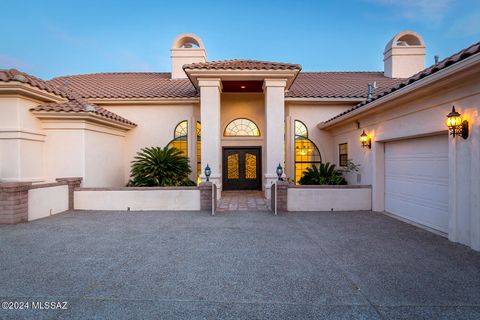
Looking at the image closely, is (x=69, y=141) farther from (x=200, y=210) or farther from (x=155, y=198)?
(x=200, y=210)

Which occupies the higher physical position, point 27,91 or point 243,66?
point 243,66

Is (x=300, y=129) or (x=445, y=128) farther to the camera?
(x=300, y=129)

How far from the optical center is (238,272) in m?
3.79

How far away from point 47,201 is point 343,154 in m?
11.2

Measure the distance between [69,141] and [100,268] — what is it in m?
6.96

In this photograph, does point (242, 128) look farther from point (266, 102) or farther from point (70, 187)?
point (70, 187)

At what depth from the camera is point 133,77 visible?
49.4ft

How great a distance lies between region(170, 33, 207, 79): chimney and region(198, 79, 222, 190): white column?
5.63m

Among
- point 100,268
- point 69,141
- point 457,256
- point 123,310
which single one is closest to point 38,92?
point 69,141

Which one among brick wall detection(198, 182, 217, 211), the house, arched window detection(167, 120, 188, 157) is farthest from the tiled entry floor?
arched window detection(167, 120, 188, 157)

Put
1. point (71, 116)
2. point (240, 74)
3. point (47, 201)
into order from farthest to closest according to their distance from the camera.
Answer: point (240, 74), point (71, 116), point (47, 201)

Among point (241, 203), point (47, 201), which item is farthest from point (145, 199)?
point (241, 203)

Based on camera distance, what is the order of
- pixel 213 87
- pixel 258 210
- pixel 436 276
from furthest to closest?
pixel 213 87 → pixel 258 210 → pixel 436 276

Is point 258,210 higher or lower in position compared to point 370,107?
lower
